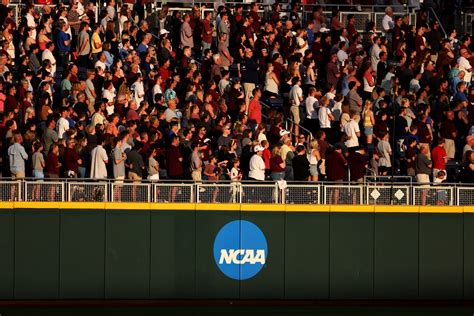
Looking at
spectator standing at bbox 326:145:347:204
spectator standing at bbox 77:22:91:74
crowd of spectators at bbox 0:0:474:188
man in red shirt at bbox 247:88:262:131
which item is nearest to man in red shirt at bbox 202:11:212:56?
crowd of spectators at bbox 0:0:474:188

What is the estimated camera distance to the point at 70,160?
115 feet

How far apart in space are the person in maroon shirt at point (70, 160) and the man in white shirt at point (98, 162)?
0.34 m

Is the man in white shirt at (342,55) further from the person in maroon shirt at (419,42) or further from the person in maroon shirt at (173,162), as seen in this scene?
the person in maroon shirt at (173,162)

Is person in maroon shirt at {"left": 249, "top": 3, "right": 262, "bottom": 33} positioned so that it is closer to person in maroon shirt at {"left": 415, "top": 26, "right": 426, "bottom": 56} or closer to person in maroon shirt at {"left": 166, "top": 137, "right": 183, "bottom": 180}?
person in maroon shirt at {"left": 415, "top": 26, "right": 426, "bottom": 56}

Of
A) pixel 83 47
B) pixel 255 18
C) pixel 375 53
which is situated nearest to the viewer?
pixel 83 47

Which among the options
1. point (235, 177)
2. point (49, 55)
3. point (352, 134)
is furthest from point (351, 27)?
point (235, 177)

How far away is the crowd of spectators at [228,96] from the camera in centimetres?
3562

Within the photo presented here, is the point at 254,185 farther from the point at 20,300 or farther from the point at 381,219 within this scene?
the point at 20,300

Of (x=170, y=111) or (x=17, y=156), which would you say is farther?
(x=170, y=111)

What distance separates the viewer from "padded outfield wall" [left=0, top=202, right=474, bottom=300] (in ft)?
115

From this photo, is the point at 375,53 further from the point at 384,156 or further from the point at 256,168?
the point at 256,168

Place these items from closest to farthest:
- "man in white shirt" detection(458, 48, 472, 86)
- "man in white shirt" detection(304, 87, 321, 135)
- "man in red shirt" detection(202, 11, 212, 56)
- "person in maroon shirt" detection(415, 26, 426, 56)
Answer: "man in white shirt" detection(304, 87, 321, 135), "man in red shirt" detection(202, 11, 212, 56), "man in white shirt" detection(458, 48, 472, 86), "person in maroon shirt" detection(415, 26, 426, 56)

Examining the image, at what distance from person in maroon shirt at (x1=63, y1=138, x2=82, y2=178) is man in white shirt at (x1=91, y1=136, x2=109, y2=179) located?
343 mm

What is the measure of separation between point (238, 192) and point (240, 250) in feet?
3.67
